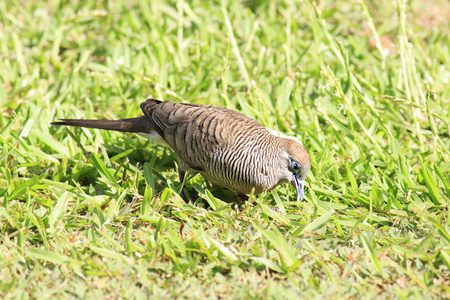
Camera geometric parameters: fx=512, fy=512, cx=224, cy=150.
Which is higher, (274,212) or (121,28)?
(121,28)

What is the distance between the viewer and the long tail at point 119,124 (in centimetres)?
463

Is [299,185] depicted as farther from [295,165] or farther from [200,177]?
[200,177]

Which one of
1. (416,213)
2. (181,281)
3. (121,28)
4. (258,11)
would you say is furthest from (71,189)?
(258,11)

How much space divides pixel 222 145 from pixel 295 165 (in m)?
0.61

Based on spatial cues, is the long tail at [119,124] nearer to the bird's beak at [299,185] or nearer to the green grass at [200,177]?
the green grass at [200,177]

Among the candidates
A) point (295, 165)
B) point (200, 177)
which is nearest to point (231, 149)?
point (295, 165)

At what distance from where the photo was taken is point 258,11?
7441 mm

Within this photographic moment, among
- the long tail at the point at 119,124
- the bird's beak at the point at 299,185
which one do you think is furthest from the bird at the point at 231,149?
the long tail at the point at 119,124

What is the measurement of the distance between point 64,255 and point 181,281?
829mm

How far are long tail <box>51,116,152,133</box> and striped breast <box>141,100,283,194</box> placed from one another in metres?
0.17

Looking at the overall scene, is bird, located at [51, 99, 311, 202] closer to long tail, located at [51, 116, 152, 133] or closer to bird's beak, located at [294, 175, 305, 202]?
bird's beak, located at [294, 175, 305, 202]

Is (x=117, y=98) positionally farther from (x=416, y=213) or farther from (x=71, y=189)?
(x=416, y=213)

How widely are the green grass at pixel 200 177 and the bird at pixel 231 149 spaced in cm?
18

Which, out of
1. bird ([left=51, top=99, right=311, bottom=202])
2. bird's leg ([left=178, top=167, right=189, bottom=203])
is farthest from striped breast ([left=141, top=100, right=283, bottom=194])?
bird's leg ([left=178, top=167, right=189, bottom=203])
